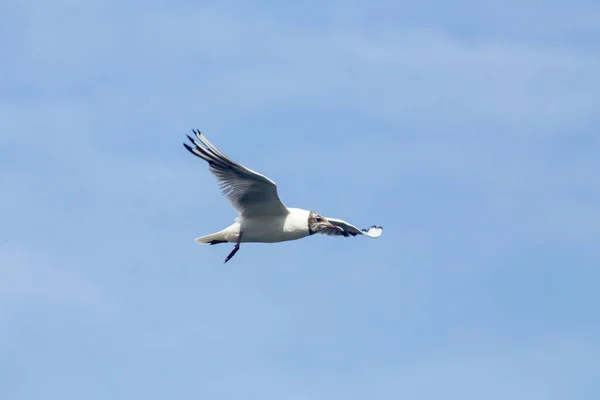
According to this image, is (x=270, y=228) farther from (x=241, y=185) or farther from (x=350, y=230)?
(x=350, y=230)

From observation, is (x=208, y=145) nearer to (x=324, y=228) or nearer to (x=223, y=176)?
(x=223, y=176)

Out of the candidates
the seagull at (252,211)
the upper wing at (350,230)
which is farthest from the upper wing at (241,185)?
the upper wing at (350,230)

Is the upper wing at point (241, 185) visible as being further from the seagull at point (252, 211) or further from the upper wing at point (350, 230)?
the upper wing at point (350, 230)

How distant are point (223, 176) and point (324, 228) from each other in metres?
3.51

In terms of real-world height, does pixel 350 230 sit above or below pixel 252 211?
above

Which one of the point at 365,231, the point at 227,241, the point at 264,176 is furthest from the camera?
the point at 365,231

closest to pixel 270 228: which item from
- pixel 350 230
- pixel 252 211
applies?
pixel 252 211

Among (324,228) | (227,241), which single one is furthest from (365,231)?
(227,241)

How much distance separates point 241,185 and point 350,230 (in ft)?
15.1

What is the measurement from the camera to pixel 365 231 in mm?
31391

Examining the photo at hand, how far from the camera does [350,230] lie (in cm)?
2992

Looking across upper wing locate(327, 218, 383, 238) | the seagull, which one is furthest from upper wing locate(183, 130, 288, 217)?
upper wing locate(327, 218, 383, 238)

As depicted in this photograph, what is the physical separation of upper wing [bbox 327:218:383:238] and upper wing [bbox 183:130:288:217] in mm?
2545

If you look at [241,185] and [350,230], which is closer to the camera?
[241,185]
